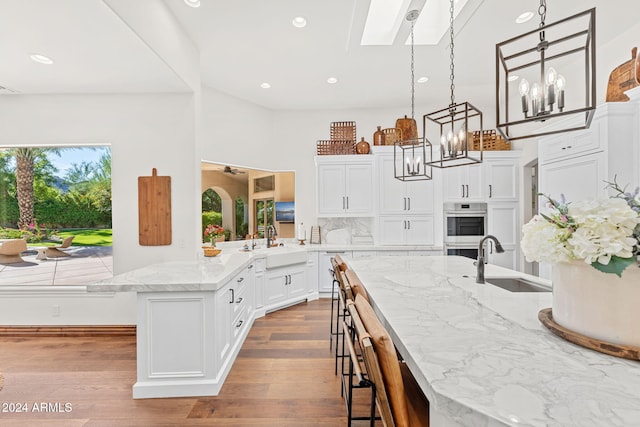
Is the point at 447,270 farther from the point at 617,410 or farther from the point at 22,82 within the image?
the point at 22,82

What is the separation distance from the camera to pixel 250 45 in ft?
10.6

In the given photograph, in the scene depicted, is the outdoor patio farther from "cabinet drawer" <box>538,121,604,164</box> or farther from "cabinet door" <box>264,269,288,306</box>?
"cabinet drawer" <box>538,121,604,164</box>

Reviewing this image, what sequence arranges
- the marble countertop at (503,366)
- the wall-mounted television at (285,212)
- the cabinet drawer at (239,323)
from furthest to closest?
the wall-mounted television at (285,212)
the cabinet drawer at (239,323)
the marble countertop at (503,366)

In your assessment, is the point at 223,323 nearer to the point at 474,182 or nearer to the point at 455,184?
the point at 455,184

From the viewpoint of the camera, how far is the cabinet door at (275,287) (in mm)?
4016

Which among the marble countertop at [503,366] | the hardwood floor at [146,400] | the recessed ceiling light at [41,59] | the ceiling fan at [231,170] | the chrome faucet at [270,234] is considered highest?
the recessed ceiling light at [41,59]

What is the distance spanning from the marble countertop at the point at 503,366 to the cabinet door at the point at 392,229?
3.04 metres

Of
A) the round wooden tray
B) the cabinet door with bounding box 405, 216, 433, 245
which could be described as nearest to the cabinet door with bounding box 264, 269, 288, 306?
the cabinet door with bounding box 405, 216, 433, 245

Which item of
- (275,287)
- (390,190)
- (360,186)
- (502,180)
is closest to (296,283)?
(275,287)

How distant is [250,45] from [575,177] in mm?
Answer: 3582

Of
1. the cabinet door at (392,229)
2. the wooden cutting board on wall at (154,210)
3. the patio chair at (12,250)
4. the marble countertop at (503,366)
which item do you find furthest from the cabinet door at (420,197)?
the patio chair at (12,250)

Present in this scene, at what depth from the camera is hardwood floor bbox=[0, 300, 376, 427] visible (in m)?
2.02

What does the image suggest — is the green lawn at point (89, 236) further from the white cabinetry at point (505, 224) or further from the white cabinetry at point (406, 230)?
the white cabinetry at point (505, 224)

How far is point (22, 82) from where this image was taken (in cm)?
303
